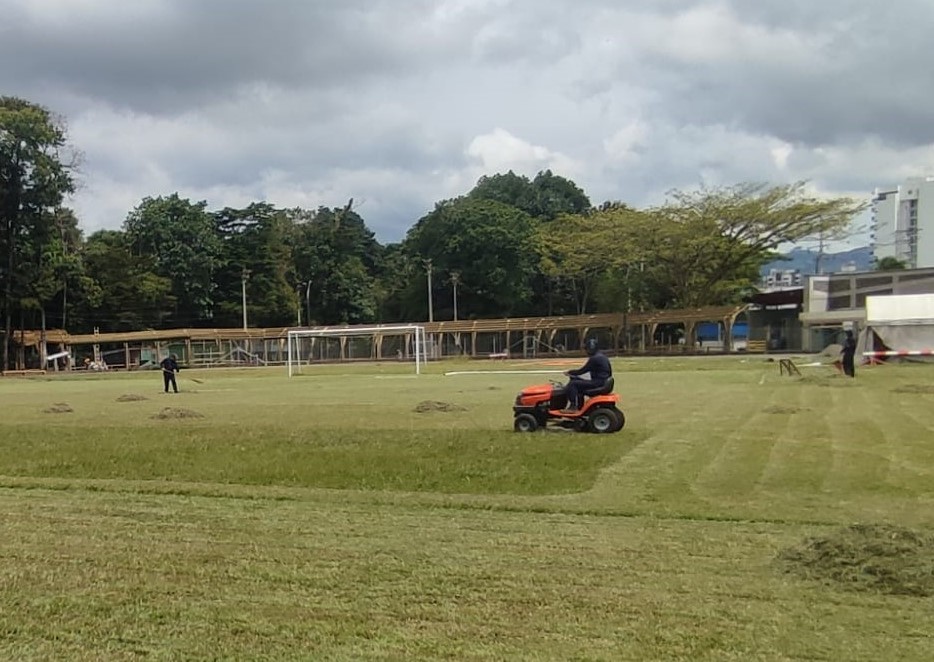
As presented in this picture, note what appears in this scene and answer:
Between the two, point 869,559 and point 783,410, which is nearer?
point 869,559

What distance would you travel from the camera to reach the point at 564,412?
14.8 metres

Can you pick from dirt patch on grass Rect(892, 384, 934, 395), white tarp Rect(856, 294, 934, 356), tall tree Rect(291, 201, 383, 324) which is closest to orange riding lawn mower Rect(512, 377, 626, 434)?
dirt patch on grass Rect(892, 384, 934, 395)

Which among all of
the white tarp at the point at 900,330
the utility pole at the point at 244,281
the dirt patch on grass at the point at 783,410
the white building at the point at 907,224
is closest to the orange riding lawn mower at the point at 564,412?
the dirt patch on grass at the point at 783,410

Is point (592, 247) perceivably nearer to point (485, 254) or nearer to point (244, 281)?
point (485, 254)

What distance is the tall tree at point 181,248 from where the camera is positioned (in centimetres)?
8550

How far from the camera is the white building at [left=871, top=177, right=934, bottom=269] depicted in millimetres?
117312

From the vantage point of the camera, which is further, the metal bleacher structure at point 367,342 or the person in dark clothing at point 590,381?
the metal bleacher structure at point 367,342

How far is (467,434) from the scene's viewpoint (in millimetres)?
14148

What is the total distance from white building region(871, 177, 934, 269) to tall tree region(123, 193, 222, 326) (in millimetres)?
83270

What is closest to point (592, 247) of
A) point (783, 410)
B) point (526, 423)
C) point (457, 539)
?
point (783, 410)

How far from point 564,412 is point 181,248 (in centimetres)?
7729

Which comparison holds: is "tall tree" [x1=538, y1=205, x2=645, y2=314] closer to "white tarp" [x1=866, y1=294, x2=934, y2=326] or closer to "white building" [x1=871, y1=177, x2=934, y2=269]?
"white tarp" [x1=866, y1=294, x2=934, y2=326]

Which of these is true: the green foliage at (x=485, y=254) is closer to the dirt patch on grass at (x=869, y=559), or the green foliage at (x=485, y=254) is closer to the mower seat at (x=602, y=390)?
the mower seat at (x=602, y=390)

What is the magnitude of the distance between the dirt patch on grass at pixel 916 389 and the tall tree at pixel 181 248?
2869 inches
